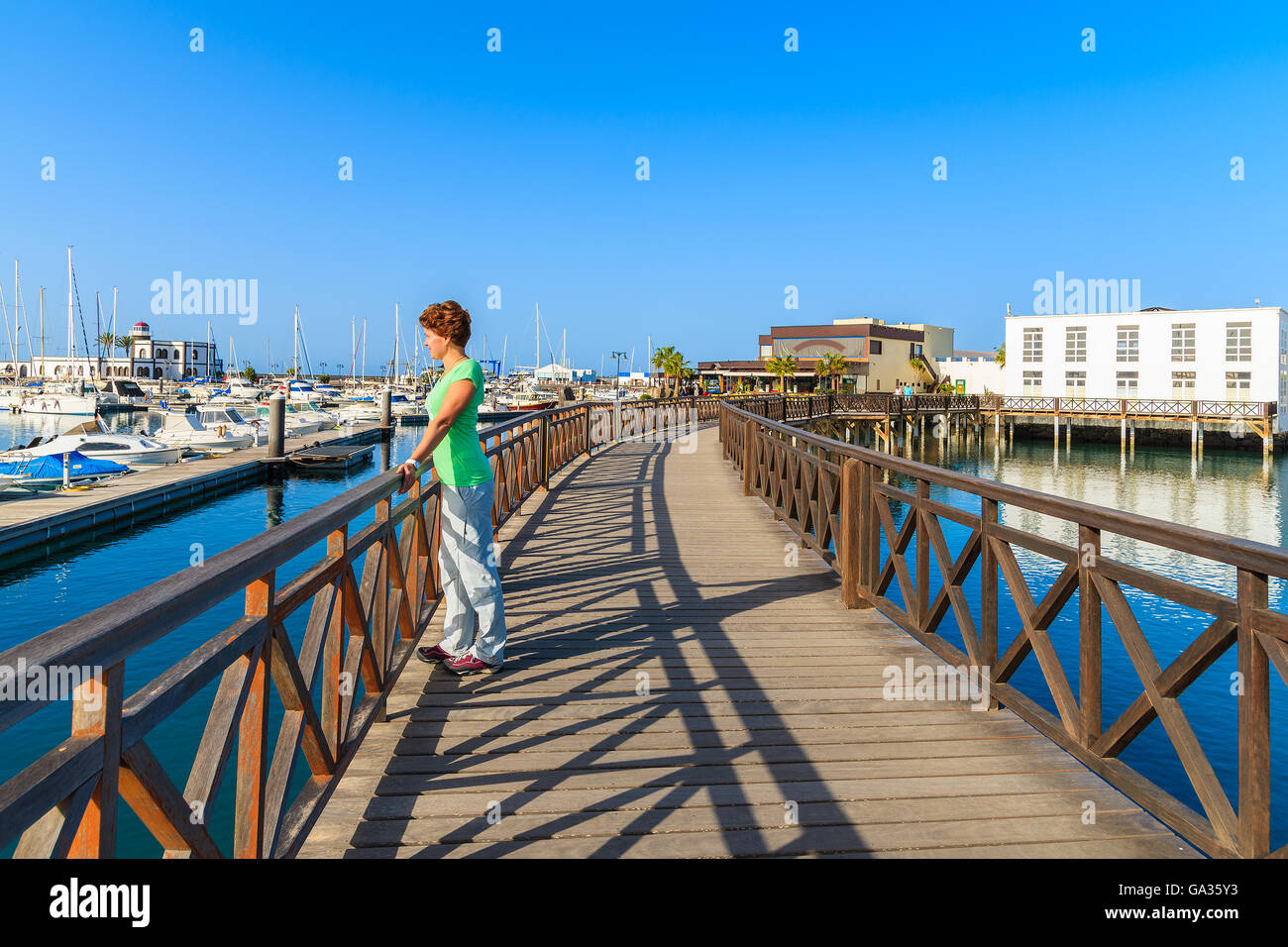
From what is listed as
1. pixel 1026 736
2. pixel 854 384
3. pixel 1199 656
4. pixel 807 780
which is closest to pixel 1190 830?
pixel 1199 656

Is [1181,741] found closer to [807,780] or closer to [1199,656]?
[1199,656]

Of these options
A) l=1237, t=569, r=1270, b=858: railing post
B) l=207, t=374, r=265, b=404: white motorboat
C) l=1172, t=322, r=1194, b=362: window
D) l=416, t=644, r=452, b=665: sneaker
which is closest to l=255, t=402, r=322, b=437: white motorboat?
l=207, t=374, r=265, b=404: white motorboat

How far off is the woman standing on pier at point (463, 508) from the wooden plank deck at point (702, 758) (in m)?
0.22

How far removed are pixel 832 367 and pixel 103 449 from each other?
56.7m

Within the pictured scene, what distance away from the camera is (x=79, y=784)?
152 cm

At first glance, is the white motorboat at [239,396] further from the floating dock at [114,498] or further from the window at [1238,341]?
the window at [1238,341]

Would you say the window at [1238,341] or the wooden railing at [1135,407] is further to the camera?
the window at [1238,341]

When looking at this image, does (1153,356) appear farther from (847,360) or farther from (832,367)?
(847,360)

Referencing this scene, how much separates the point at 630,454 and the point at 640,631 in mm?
13753

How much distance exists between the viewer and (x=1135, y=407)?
4938 cm

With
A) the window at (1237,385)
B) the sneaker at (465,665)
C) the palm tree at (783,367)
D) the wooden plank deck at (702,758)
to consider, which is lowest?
the wooden plank deck at (702,758)

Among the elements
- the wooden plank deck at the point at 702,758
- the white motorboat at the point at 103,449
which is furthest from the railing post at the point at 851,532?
the white motorboat at the point at 103,449

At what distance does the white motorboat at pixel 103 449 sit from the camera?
81.8ft
